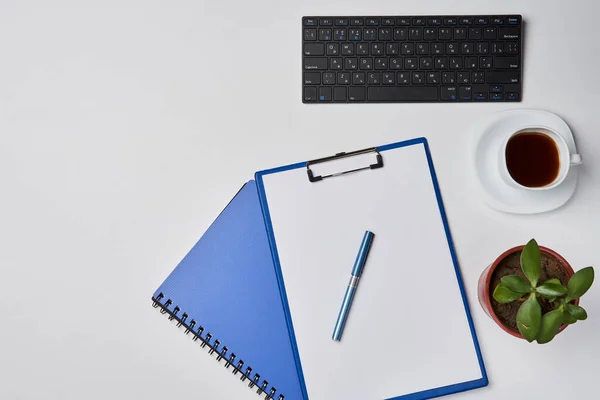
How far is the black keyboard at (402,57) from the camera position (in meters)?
0.88

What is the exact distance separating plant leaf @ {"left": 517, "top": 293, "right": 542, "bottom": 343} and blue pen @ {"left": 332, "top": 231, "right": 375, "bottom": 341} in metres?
0.27

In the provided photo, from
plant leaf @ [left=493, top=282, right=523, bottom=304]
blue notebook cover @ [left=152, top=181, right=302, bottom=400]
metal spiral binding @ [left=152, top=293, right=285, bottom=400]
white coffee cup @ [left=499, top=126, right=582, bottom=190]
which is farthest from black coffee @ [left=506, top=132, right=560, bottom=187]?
metal spiral binding @ [left=152, top=293, right=285, bottom=400]

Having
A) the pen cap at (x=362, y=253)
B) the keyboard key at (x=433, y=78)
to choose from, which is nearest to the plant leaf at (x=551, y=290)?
the pen cap at (x=362, y=253)

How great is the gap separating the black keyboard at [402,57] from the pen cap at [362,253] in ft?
0.79

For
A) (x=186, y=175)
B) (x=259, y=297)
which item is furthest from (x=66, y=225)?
(x=259, y=297)

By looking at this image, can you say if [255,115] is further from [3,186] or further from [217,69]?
[3,186]

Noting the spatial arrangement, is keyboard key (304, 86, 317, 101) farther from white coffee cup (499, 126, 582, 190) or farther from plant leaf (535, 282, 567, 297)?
plant leaf (535, 282, 567, 297)

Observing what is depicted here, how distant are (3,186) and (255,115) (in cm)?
48

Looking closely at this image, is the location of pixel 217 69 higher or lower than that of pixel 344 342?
higher

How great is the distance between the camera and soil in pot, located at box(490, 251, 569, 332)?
0.78 m

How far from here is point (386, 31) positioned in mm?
891

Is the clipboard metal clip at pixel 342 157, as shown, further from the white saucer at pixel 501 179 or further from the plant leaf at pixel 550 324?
the plant leaf at pixel 550 324

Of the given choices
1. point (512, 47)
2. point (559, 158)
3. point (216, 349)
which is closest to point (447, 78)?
point (512, 47)

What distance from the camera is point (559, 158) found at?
0.83 metres
